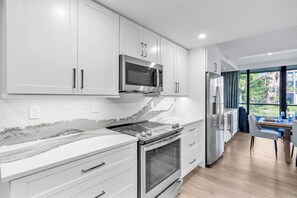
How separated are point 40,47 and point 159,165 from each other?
1.64 meters

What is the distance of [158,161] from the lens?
1847 mm

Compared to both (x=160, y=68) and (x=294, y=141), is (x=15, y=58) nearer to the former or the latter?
(x=160, y=68)

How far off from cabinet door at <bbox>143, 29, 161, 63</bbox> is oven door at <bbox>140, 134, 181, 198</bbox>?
3.62 ft

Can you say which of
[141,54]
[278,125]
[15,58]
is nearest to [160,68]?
[141,54]

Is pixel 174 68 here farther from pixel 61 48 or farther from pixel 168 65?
pixel 61 48

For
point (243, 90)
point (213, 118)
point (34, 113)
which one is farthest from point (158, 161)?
point (243, 90)

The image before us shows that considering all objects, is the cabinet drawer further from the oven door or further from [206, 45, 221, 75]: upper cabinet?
[206, 45, 221, 75]: upper cabinet

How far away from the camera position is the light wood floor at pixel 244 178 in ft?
7.27

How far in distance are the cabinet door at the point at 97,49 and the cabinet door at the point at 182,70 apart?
139 cm

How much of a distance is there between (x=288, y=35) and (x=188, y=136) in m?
2.56

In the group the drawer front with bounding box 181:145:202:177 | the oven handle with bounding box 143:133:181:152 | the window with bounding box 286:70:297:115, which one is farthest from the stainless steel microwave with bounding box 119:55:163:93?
the window with bounding box 286:70:297:115

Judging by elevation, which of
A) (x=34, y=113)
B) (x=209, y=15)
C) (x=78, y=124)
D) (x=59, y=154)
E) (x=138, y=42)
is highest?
(x=209, y=15)

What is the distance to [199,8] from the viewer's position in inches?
66.2

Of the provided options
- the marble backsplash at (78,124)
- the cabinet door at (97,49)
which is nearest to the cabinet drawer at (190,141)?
the marble backsplash at (78,124)
